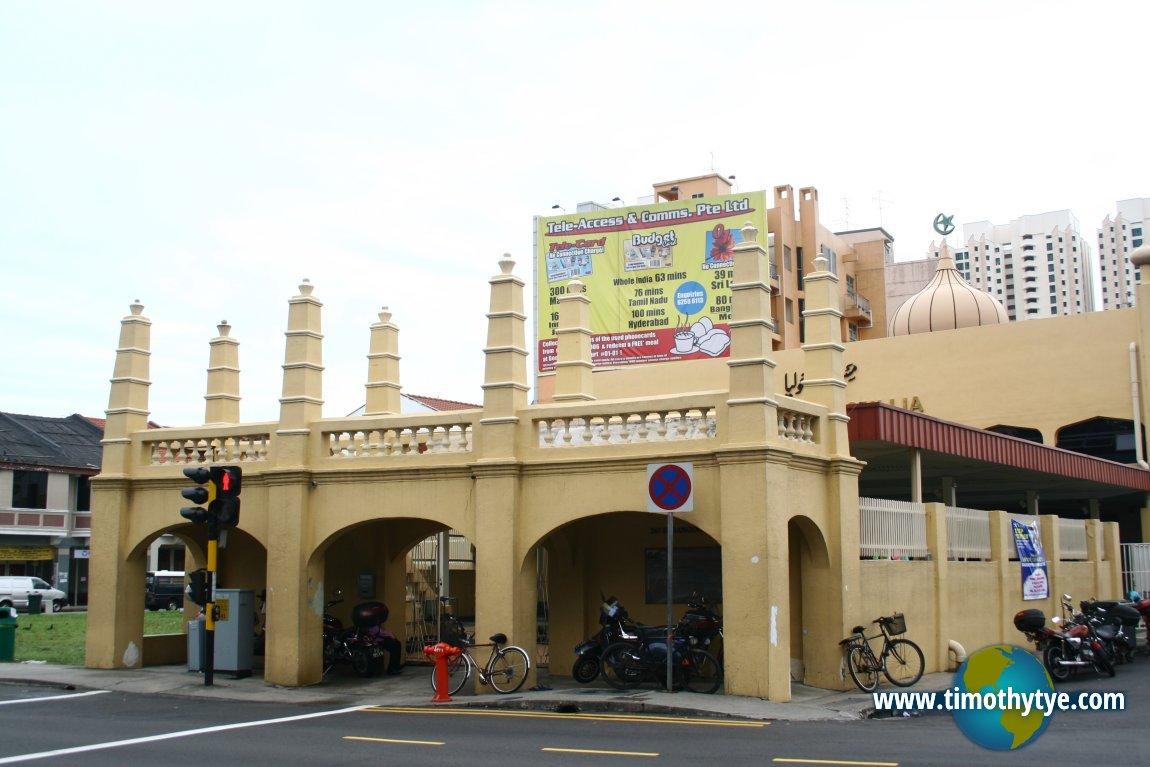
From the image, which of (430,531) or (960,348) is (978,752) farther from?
(960,348)

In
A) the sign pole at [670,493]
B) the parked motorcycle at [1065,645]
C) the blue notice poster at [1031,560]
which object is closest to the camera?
the sign pole at [670,493]

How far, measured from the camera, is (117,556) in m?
20.3

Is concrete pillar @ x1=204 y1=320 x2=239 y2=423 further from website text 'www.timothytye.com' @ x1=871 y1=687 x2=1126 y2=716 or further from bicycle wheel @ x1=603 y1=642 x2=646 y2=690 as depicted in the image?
website text 'www.timothytye.com' @ x1=871 y1=687 x2=1126 y2=716

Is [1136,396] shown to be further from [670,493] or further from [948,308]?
[670,493]

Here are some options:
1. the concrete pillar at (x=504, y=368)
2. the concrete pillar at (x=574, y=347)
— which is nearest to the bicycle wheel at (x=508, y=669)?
the concrete pillar at (x=504, y=368)

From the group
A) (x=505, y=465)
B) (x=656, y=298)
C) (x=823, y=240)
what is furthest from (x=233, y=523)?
(x=823, y=240)

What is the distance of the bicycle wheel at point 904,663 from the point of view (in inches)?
661

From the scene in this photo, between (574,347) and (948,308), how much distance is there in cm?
1925

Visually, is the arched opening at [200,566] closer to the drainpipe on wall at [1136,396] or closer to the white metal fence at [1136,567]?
the white metal fence at [1136,567]

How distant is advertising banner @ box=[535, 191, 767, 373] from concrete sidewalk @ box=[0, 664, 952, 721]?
32.4m

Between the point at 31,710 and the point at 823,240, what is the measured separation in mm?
53789

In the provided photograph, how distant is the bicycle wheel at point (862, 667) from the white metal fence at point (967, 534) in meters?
4.15

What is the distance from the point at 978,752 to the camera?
11.1 m

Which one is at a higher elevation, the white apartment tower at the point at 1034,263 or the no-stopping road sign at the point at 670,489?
the white apartment tower at the point at 1034,263
